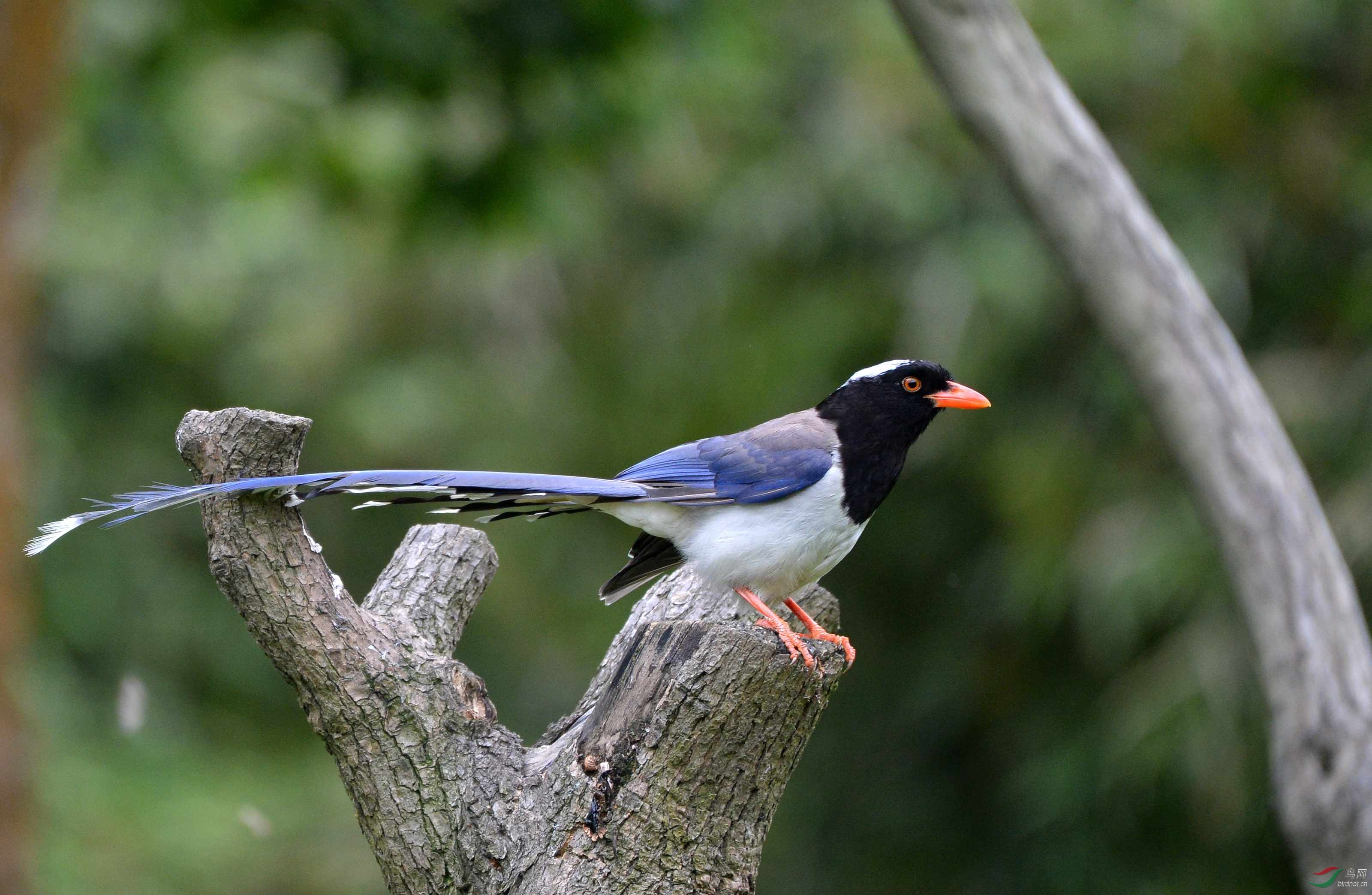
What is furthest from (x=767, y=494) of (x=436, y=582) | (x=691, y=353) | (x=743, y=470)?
(x=691, y=353)

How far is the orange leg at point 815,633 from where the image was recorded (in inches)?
136

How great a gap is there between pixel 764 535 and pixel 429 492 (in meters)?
1.01

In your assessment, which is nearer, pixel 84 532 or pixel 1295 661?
pixel 1295 661

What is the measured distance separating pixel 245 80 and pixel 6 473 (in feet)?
14.4

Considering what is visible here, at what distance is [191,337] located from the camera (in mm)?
9125

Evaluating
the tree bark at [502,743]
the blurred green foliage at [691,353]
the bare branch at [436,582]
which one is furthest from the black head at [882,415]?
the blurred green foliage at [691,353]

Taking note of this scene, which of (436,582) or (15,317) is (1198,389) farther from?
(15,317)

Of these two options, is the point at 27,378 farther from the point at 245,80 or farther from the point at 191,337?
the point at 191,337

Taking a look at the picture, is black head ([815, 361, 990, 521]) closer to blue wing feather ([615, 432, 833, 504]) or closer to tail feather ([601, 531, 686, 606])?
blue wing feather ([615, 432, 833, 504])

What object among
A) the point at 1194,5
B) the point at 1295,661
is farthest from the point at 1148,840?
the point at 1194,5

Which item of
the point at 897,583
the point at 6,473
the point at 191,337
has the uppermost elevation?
the point at 191,337

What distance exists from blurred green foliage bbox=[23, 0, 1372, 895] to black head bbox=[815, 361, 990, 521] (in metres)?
2.25

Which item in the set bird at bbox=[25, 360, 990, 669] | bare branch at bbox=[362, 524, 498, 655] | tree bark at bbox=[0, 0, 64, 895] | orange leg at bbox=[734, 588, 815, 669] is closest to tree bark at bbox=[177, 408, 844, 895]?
orange leg at bbox=[734, 588, 815, 669]

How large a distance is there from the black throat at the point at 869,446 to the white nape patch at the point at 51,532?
6.85ft
